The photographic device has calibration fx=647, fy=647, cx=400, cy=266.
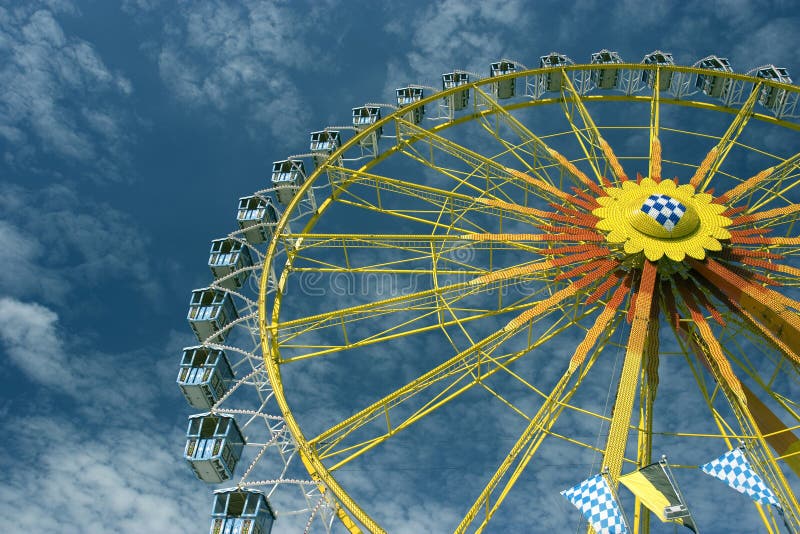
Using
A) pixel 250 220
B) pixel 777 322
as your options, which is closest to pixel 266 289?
pixel 250 220

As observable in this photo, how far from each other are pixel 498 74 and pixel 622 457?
1743 cm

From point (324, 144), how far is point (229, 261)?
6.57 m

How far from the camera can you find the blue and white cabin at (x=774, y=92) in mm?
22109

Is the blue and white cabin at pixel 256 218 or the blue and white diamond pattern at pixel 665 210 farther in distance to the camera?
the blue and white cabin at pixel 256 218

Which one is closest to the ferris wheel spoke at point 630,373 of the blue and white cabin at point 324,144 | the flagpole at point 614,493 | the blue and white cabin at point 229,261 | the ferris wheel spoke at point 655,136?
the flagpole at point 614,493

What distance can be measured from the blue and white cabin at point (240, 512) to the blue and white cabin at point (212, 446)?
3.76 ft

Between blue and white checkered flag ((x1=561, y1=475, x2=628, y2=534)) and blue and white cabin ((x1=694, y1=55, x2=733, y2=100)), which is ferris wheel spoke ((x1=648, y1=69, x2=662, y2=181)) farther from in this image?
blue and white checkered flag ((x1=561, y1=475, x2=628, y2=534))

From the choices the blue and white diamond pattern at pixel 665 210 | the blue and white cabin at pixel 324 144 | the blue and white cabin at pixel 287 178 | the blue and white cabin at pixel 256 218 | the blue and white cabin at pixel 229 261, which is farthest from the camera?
the blue and white cabin at pixel 324 144

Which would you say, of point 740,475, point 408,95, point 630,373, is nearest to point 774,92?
point 408,95

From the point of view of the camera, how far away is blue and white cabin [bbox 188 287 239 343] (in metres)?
18.9

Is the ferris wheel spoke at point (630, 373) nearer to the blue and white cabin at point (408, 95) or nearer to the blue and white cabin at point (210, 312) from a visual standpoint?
the blue and white cabin at point (210, 312)

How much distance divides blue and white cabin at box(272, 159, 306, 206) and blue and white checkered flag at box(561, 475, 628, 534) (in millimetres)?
15054

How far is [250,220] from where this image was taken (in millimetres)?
21828

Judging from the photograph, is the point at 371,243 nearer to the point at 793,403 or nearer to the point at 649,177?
the point at 649,177
